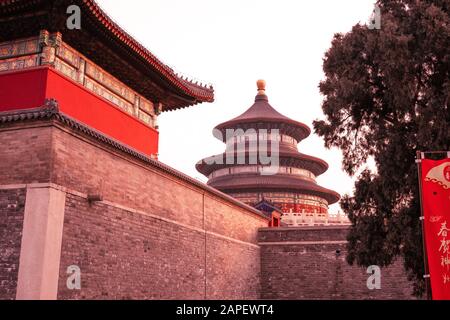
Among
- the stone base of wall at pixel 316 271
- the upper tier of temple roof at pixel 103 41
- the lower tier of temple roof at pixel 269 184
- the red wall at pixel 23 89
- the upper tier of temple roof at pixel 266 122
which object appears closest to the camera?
the upper tier of temple roof at pixel 103 41

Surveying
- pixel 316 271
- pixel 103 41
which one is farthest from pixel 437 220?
pixel 316 271

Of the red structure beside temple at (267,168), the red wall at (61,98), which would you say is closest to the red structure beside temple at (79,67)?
the red wall at (61,98)

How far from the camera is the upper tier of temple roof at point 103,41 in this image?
42.7 feet

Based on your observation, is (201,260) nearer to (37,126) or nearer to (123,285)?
(123,285)

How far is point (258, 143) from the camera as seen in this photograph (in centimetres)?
3133

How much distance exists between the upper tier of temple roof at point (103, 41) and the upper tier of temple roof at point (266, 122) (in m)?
13.4

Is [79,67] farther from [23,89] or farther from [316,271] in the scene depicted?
[316,271]

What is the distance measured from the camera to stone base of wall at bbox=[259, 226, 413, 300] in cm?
1938

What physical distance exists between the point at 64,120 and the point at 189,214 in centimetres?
626

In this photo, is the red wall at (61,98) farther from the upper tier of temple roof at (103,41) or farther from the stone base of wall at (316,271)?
the stone base of wall at (316,271)

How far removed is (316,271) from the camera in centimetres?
2019

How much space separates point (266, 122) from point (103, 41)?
60.6 feet
